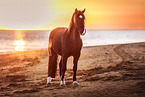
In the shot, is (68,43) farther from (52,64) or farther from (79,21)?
(52,64)

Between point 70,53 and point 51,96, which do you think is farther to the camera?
point 70,53

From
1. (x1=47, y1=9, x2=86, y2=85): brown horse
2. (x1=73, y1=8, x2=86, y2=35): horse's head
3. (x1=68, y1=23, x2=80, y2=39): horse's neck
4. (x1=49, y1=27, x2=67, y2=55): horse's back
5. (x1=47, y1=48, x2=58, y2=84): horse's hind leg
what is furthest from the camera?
(x1=47, y1=48, x2=58, y2=84): horse's hind leg

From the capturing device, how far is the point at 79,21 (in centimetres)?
568

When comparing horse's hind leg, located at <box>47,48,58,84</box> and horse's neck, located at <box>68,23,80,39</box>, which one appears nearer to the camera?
horse's neck, located at <box>68,23,80,39</box>

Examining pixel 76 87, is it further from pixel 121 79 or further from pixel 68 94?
pixel 121 79

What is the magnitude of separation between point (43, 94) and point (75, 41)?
6.82 ft

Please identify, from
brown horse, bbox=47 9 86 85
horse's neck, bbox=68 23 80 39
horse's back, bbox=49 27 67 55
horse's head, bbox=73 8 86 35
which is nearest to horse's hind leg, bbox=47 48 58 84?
brown horse, bbox=47 9 86 85

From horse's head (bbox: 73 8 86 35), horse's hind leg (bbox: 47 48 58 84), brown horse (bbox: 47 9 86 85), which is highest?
horse's head (bbox: 73 8 86 35)

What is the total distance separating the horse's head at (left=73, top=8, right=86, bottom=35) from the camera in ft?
18.5

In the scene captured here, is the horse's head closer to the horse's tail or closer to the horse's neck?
the horse's neck

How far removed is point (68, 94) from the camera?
A: 5328mm

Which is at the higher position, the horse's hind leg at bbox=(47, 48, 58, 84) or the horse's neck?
the horse's neck

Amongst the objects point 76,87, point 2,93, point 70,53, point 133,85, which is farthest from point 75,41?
point 2,93

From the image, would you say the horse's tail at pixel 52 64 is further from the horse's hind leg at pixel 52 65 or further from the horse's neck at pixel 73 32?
the horse's neck at pixel 73 32
